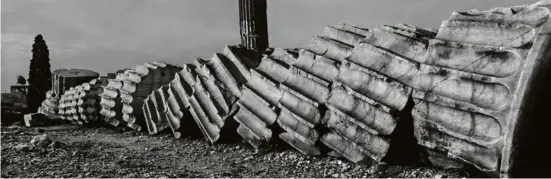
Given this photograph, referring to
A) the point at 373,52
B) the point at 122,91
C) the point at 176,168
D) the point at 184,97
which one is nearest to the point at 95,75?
the point at 122,91

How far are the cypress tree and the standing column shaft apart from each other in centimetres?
1145

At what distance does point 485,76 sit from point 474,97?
172mm

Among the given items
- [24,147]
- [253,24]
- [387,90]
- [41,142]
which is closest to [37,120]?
[253,24]

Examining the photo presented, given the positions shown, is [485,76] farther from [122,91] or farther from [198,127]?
[122,91]

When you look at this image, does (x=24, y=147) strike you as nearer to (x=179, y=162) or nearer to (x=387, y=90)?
(x=179, y=162)

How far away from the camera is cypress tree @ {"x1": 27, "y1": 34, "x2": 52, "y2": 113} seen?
18.2 metres

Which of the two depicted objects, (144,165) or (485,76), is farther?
(144,165)

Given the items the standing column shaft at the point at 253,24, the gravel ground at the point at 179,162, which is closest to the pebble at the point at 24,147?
the gravel ground at the point at 179,162

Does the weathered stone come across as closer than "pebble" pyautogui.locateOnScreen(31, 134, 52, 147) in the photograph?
No

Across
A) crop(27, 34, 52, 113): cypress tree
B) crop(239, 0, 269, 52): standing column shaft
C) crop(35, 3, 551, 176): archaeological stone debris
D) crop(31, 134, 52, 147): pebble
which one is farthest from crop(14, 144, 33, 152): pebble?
crop(27, 34, 52, 113): cypress tree

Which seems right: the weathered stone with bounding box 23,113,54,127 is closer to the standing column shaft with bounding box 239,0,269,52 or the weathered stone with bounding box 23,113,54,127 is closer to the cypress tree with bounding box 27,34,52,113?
the standing column shaft with bounding box 239,0,269,52

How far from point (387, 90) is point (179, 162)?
7.56 feet

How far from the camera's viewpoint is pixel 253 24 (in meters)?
9.96

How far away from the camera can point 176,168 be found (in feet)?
15.4
